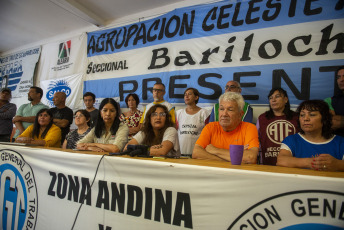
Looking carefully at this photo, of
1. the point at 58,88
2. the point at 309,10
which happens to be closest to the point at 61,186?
the point at 309,10

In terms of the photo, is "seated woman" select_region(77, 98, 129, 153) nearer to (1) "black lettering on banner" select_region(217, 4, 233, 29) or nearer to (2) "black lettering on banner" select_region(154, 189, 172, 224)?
(2) "black lettering on banner" select_region(154, 189, 172, 224)

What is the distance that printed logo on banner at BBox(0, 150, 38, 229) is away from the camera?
1.37m

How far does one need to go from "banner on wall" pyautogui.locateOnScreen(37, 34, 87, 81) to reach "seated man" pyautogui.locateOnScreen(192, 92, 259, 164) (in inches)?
145

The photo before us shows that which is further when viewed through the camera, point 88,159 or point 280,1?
point 280,1

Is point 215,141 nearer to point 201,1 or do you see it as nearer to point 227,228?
point 227,228

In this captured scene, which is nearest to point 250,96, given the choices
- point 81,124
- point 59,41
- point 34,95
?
point 81,124

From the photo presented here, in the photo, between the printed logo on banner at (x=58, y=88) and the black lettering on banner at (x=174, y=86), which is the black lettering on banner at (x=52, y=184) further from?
the printed logo on banner at (x=58, y=88)

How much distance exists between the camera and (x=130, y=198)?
997mm

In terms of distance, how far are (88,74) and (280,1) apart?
3.57 metres

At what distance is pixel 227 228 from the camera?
2.50 ft

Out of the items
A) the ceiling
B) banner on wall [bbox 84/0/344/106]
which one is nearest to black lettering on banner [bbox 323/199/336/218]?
banner on wall [bbox 84/0/344/106]

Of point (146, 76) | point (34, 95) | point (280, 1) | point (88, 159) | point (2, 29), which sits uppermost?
point (2, 29)

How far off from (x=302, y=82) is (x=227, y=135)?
1484 mm

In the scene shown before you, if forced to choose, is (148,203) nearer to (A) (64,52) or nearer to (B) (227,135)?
(B) (227,135)
